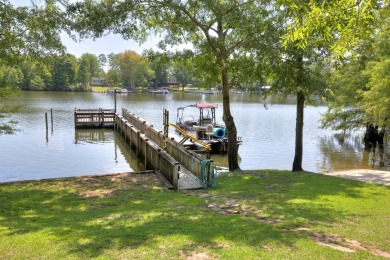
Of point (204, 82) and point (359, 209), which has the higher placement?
point (204, 82)

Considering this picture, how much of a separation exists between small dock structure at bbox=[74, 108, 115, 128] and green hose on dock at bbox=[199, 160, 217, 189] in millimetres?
24035

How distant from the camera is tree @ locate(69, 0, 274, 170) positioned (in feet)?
39.1

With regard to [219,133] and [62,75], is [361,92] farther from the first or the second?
[62,75]

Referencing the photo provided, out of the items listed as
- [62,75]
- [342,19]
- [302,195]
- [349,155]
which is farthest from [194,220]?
[62,75]

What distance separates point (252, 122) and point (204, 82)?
2674 centimetres

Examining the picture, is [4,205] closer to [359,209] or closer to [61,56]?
[61,56]

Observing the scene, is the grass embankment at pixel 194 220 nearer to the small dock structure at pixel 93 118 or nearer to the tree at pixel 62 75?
the small dock structure at pixel 93 118

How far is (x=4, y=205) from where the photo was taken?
8969 millimetres

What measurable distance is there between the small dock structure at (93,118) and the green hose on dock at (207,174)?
2404 cm

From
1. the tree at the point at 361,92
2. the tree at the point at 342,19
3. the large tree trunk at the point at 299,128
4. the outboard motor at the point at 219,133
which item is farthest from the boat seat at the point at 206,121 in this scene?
the tree at the point at 342,19

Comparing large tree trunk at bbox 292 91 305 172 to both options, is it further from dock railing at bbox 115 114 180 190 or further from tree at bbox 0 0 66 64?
tree at bbox 0 0 66 64

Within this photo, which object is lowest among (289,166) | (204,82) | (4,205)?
(289,166)

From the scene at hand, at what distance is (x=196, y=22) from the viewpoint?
13477 mm

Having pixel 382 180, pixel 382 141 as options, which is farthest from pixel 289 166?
pixel 382 141
